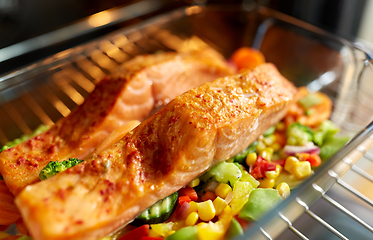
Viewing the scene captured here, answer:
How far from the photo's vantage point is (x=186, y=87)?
9.74ft

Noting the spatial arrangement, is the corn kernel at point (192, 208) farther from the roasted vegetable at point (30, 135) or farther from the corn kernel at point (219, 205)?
the roasted vegetable at point (30, 135)

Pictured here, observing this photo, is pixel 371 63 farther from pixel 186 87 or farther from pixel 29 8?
pixel 29 8

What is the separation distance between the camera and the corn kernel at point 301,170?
2266mm

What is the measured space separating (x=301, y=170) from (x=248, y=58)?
5.49 ft

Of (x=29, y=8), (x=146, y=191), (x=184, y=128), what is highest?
(x=29, y=8)

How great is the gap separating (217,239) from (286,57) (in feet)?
8.36

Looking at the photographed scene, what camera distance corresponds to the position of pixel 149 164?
1894 mm

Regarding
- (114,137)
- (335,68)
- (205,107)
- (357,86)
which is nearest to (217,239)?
(205,107)

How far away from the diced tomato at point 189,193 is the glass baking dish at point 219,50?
89 centimetres

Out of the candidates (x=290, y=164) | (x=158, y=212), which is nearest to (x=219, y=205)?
(x=158, y=212)

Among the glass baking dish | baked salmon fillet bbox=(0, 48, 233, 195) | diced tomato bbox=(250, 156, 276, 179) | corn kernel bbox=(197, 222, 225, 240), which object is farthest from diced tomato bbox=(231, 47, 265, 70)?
corn kernel bbox=(197, 222, 225, 240)

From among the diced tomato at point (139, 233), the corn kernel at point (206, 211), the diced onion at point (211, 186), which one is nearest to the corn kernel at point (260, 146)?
the diced onion at point (211, 186)

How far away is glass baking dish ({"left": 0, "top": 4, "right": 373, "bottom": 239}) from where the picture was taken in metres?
2.81

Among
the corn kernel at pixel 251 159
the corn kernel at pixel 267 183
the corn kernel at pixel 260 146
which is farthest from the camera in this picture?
the corn kernel at pixel 260 146
